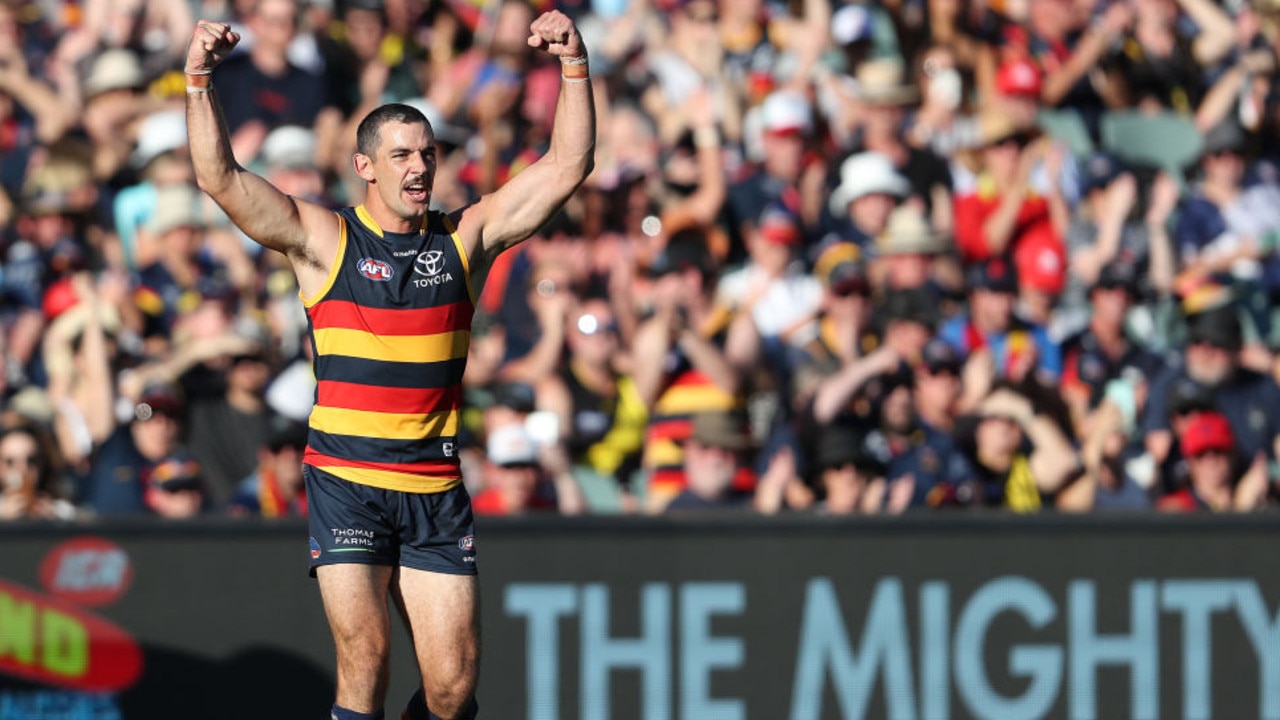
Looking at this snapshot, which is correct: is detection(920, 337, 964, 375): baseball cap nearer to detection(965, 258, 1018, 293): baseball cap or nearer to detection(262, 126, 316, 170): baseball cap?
detection(965, 258, 1018, 293): baseball cap

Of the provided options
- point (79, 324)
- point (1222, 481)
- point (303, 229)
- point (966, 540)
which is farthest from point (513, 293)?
point (303, 229)

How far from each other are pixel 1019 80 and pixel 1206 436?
3555mm

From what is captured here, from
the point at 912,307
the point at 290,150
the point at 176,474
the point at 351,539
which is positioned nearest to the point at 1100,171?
the point at 912,307

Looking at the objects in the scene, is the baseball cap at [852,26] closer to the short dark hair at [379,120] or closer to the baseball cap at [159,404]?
the baseball cap at [159,404]

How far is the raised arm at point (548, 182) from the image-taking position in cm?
768

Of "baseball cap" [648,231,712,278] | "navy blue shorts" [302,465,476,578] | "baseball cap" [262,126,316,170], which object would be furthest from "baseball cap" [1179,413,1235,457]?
"baseball cap" [262,126,316,170]

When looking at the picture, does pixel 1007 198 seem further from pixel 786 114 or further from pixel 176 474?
pixel 176 474

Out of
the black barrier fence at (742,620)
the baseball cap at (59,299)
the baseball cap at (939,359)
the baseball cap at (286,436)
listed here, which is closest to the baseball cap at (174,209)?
the baseball cap at (59,299)

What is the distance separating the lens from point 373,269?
24.9ft

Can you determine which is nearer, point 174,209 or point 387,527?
point 387,527

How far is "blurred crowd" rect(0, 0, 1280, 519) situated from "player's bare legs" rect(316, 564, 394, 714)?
2.63 m

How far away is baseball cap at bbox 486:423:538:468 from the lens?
424 inches

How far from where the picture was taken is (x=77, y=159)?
13.2 meters

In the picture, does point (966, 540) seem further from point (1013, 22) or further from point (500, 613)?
point (1013, 22)
